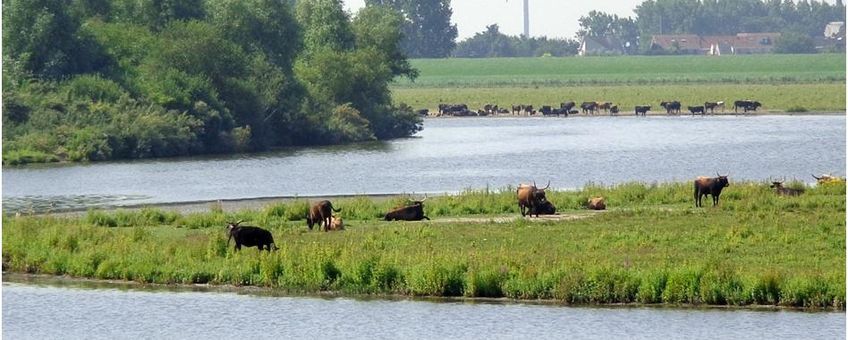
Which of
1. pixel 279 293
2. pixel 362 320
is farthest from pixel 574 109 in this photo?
pixel 362 320

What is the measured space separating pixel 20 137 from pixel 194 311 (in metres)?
43.4

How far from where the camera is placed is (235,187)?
5481 cm

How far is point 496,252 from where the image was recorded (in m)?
31.5

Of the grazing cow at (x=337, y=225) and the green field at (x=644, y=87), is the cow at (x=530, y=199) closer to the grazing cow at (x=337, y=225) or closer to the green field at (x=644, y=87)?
the grazing cow at (x=337, y=225)

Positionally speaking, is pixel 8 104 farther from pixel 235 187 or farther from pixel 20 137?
pixel 235 187

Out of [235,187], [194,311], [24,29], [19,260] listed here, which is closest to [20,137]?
[24,29]

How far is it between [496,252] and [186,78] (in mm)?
49222

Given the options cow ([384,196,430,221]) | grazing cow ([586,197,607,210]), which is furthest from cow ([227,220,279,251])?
grazing cow ([586,197,607,210])

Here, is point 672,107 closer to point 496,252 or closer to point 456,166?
point 456,166

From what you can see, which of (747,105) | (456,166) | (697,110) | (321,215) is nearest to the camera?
(321,215)

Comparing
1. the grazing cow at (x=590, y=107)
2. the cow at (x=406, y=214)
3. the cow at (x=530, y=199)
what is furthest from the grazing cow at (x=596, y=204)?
the grazing cow at (x=590, y=107)

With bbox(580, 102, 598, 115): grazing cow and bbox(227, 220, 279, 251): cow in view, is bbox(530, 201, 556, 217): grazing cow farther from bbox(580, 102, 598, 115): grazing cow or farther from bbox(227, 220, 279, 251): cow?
bbox(580, 102, 598, 115): grazing cow

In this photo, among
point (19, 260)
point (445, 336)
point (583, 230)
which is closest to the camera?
point (445, 336)

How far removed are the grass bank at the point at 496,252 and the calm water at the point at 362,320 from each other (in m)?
0.53
